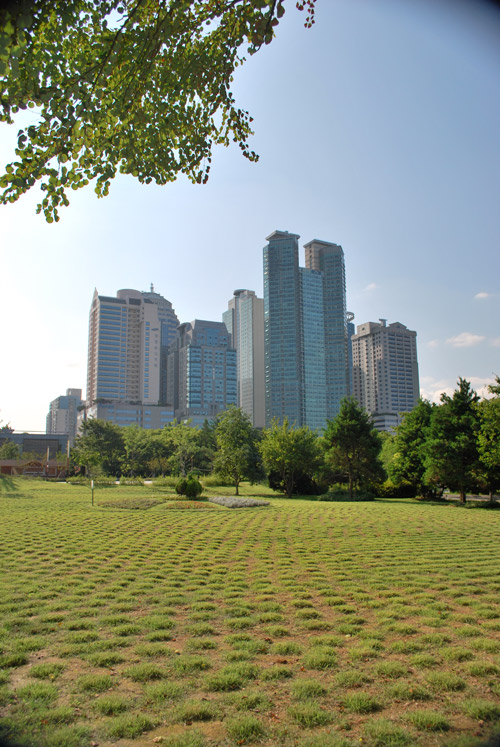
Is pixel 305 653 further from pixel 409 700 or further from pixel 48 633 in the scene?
pixel 48 633

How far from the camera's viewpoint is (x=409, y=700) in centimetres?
390

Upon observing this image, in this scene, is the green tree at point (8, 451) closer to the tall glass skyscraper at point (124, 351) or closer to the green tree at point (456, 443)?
the tall glass skyscraper at point (124, 351)

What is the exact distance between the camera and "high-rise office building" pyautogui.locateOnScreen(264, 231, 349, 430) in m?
142

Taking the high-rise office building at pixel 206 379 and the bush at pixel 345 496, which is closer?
the bush at pixel 345 496

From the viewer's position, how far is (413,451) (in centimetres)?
3544

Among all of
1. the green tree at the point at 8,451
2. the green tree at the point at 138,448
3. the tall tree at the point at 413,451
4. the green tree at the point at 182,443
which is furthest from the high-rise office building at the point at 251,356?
the tall tree at the point at 413,451

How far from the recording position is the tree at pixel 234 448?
34719mm

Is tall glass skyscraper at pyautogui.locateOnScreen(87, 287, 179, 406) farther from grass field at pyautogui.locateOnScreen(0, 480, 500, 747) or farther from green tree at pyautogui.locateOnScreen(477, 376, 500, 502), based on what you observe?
grass field at pyautogui.locateOnScreen(0, 480, 500, 747)

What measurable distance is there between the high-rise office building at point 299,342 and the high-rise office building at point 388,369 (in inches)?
1822

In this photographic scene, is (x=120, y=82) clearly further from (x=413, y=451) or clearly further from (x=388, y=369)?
(x=388, y=369)

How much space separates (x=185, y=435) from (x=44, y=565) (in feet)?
123

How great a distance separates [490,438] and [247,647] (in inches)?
973

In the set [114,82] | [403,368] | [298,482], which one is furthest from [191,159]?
[403,368]

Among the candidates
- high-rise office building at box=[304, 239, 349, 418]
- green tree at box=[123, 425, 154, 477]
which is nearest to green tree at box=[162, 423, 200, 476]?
green tree at box=[123, 425, 154, 477]
